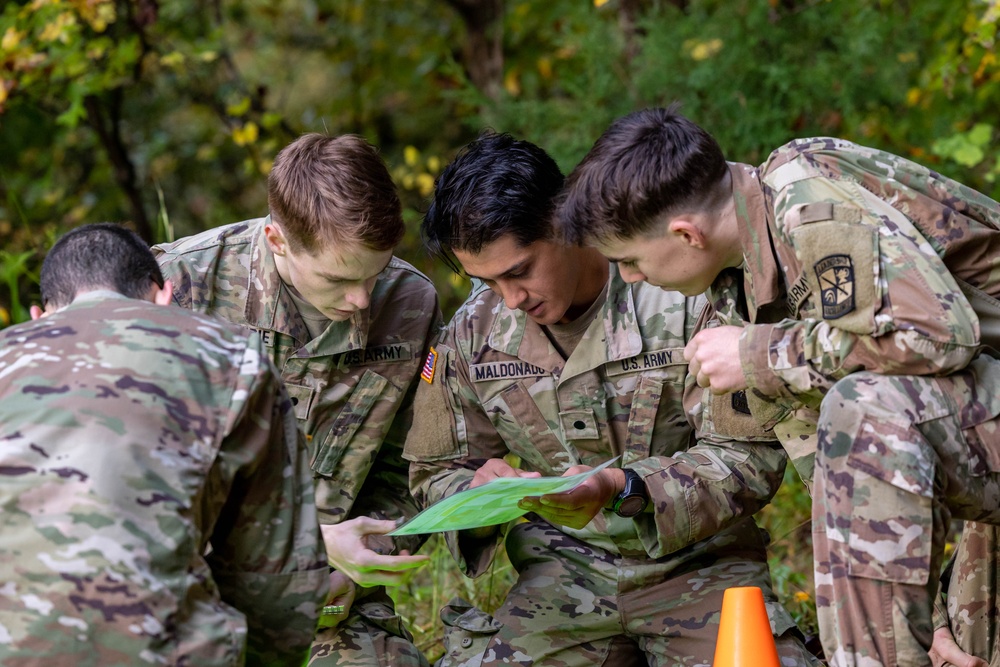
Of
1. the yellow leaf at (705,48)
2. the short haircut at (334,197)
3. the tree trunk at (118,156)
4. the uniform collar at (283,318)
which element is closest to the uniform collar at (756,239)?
the short haircut at (334,197)

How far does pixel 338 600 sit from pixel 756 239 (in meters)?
1.66

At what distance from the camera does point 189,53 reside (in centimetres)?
741

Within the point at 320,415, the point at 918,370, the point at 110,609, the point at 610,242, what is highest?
the point at 610,242

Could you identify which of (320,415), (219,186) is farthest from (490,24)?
(320,415)

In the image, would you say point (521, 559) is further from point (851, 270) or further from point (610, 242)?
point (851, 270)

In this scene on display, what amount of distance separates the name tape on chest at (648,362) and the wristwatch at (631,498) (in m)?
0.39

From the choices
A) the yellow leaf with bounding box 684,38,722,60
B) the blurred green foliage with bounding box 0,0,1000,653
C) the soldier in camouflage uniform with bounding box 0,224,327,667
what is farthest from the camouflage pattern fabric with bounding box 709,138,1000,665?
the yellow leaf with bounding box 684,38,722,60

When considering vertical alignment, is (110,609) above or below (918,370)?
below

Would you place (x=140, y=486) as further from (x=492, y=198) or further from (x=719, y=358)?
(x=492, y=198)

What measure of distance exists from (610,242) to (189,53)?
5463 mm

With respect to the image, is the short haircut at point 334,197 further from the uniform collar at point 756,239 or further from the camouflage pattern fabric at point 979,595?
the camouflage pattern fabric at point 979,595

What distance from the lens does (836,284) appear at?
7.81 feet

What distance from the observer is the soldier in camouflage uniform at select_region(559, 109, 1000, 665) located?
7.44 feet

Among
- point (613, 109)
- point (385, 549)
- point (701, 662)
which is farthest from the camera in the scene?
point (613, 109)
